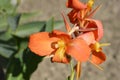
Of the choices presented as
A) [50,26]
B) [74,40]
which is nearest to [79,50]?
[74,40]

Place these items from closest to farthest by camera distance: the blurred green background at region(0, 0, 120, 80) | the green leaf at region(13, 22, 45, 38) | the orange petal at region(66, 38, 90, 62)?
the orange petal at region(66, 38, 90, 62), the green leaf at region(13, 22, 45, 38), the blurred green background at region(0, 0, 120, 80)

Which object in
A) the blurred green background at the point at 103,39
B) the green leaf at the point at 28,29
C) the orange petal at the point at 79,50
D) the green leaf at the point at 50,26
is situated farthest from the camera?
the blurred green background at the point at 103,39

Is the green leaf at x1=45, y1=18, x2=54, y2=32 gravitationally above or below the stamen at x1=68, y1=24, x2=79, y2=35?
below

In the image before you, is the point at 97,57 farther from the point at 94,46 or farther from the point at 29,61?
the point at 29,61

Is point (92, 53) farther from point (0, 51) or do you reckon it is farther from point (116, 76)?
point (116, 76)

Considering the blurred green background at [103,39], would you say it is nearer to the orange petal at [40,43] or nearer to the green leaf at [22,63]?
the green leaf at [22,63]

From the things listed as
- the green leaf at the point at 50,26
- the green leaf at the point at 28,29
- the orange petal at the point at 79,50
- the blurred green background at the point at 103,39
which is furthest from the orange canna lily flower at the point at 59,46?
the blurred green background at the point at 103,39

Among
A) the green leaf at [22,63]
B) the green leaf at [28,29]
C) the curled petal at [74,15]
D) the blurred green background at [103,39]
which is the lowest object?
the blurred green background at [103,39]

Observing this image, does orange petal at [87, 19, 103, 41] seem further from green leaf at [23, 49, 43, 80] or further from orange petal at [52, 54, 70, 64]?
green leaf at [23, 49, 43, 80]

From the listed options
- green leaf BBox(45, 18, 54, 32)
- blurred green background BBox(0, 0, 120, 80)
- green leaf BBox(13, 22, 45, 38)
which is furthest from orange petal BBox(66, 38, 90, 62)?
blurred green background BBox(0, 0, 120, 80)

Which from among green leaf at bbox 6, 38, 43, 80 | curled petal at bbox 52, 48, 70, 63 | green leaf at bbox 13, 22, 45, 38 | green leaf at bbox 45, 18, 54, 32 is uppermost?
curled petal at bbox 52, 48, 70, 63
